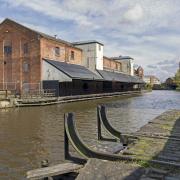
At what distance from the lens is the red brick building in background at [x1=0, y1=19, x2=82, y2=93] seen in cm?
3919

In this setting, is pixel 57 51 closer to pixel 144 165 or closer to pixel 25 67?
pixel 25 67

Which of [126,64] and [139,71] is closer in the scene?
[126,64]

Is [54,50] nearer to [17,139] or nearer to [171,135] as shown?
[17,139]

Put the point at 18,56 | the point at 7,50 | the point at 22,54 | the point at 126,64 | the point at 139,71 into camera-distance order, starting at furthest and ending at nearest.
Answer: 1. the point at 139,71
2. the point at 126,64
3. the point at 7,50
4. the point at 18,56
5. the point at 22,54

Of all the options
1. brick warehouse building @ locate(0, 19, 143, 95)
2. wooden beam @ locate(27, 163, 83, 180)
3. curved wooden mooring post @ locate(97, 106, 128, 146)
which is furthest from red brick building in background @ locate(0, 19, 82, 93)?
wooden beam @ locate(27, 163, 83, 180)

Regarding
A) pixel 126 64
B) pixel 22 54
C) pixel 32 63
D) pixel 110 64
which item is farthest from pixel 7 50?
pixel 126 64

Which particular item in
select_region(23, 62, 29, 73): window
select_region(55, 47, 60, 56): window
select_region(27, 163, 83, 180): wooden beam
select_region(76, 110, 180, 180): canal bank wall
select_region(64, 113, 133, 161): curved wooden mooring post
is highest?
select_region(55, 47, 60, 56): window

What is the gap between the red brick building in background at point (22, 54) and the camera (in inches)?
1543

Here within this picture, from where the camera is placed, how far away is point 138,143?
757 cm

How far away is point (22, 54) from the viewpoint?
133 feet

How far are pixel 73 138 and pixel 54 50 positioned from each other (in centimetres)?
3633

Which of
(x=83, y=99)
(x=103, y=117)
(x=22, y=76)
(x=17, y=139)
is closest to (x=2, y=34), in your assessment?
(x=22, y=76)

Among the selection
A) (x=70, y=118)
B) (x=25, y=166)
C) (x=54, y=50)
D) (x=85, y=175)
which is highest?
(x=54, y=50)

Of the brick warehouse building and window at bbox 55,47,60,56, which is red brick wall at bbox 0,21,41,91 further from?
window at bbox 55,47,60,56
